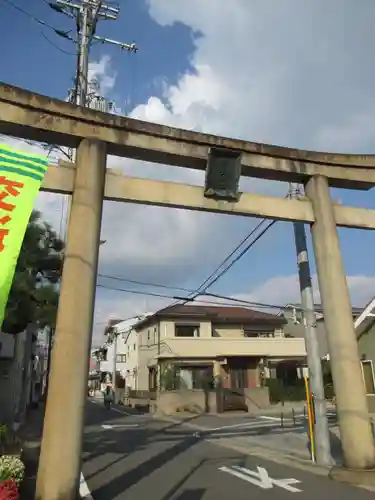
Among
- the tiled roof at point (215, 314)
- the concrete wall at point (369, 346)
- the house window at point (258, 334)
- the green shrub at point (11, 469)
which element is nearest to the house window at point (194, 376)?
the tiled roof at point (215, 314)

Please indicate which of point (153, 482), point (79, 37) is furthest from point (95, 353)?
point (153, 482)

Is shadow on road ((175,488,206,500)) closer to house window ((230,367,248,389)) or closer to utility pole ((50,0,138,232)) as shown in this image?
utility pole ((50,0,138,232))

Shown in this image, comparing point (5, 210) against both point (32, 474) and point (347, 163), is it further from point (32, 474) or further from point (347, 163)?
point (347, 163)

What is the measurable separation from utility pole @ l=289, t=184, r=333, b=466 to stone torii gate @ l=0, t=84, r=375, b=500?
1.37 m

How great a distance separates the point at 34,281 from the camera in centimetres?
1482

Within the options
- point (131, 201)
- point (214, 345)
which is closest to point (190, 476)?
point (131, 201)

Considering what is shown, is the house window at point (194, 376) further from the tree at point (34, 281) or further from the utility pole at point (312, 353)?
the utility pole at point (312, 353)

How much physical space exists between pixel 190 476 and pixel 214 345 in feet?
80.8

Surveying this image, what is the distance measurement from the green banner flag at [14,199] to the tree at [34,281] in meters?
5.44

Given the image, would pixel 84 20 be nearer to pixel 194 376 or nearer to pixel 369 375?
pixel 369 375

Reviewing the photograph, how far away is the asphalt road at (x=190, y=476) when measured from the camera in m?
7.99

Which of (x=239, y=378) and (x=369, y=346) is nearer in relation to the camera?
Result: (x=369, y=346)

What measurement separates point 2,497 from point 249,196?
7.28 m

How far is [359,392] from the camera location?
883cm
